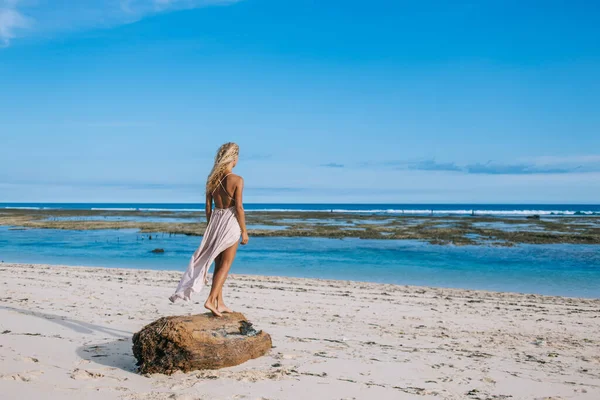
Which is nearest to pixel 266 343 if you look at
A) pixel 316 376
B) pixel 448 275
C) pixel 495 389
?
pixel 316 376

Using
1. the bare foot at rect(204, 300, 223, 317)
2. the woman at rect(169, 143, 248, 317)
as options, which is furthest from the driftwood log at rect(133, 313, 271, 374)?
the woman at rect(169, 143, 248, 317)

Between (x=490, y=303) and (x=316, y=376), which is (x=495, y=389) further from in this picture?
(x=490, y=303)

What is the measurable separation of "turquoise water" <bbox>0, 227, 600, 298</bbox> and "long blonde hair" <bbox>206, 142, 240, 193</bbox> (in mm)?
10769

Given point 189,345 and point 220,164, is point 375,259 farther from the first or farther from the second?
point 189,345

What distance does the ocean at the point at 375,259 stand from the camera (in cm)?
1631

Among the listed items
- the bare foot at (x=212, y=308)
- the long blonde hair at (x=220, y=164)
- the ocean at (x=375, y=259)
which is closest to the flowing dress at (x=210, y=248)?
the long blonde hair at (x=220, y=164)

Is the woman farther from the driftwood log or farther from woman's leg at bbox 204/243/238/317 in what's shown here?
the driftwood log

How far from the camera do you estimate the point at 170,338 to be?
17.7ft

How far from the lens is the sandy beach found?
498 cm

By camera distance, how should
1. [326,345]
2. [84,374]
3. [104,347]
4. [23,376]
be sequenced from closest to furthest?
[23,376], [84,374], [104,347], [326,345]

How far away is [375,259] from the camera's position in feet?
72.5

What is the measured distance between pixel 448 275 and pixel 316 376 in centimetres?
1310

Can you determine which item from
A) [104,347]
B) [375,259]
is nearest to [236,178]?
[104,347]

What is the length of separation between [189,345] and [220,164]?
2184mm
